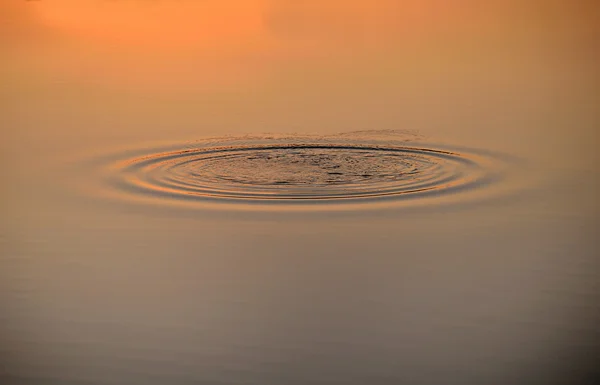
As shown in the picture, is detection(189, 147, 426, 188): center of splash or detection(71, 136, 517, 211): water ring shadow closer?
detection(71, 136, 517, 211): water ring shadow

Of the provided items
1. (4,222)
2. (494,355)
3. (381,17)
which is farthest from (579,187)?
(381,17)

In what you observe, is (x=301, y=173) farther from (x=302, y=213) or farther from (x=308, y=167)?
(x=302, y=213)

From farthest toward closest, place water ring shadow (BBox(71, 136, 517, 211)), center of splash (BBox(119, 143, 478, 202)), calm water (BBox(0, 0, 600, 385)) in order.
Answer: center of splash (BBox(119, 143, 478, 202)) → water ring shadow (BBox(71, 136, 517, 211)) → calm water (BBox(0, 0, 600, 385))

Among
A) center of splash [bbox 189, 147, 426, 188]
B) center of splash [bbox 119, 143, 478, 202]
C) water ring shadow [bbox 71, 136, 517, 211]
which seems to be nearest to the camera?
water ring shadow [bbox 71, 136, 517, 211]

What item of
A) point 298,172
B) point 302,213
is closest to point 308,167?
point 298,172

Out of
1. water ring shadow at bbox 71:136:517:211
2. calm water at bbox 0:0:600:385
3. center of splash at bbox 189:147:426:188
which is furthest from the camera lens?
center of splash at bbox 189:147:426:188

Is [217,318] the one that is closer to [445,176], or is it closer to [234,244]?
[234,244]
